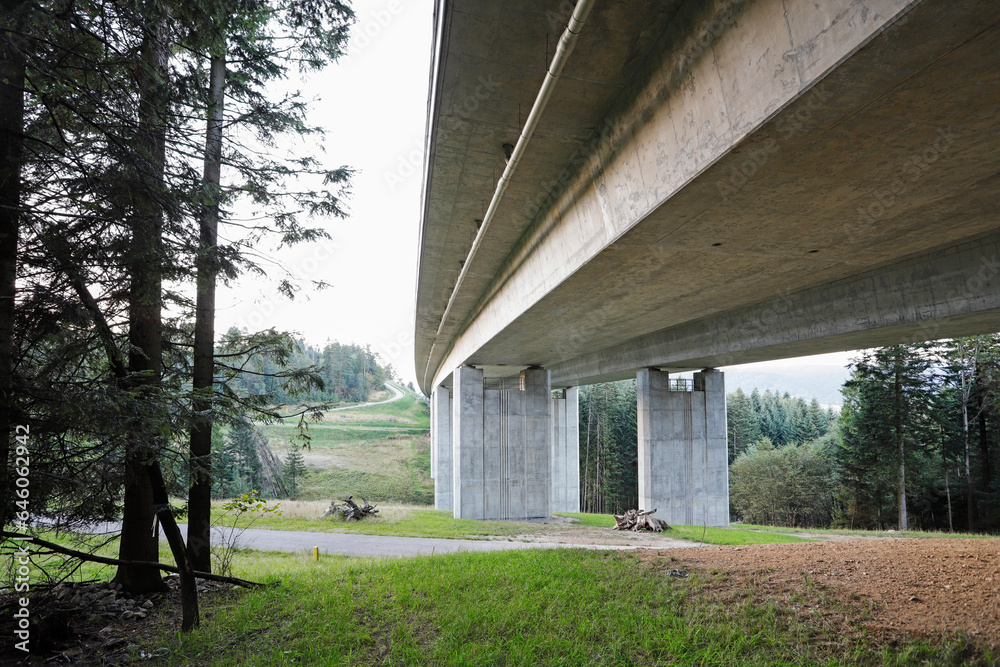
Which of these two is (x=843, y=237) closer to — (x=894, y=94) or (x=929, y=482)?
(x=894, y=94)

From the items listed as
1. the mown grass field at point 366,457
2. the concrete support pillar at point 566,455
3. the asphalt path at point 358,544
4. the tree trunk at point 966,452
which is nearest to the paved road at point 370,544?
the asphalt path at point 358,544

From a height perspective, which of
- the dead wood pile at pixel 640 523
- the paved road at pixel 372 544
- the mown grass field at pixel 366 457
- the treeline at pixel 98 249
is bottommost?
the mown grass field at pixel 366 457

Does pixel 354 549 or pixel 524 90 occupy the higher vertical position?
pixel 524 90

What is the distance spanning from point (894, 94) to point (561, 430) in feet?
116

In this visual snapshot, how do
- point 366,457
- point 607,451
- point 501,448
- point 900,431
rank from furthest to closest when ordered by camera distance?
point 366,457
point 607,451
point 900,431
point 501,448

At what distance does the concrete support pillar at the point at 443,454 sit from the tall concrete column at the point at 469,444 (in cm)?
962

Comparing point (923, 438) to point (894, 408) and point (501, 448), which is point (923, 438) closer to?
point (894, 408)

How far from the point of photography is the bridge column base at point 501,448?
2239cm

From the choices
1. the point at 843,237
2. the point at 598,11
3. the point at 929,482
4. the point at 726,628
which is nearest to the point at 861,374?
the point at 929,482

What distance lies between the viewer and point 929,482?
3297 centimetres

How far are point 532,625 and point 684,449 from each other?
20.1m

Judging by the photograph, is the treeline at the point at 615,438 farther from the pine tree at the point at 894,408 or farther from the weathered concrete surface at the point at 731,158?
the weathered concrete surface at the point at 731,158

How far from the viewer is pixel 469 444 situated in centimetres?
2245

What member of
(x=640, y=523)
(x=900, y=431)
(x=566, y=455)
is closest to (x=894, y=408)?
(x=900, y=431)
